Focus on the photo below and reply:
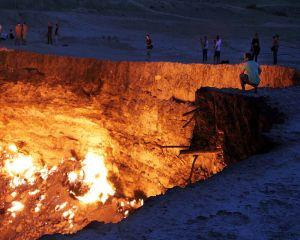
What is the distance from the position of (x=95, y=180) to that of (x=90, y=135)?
63.5 inches

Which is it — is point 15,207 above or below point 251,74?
below

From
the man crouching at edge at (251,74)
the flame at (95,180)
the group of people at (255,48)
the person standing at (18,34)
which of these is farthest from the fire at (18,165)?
the man crouching at edge at (251,74)

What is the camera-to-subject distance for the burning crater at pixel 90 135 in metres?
13.4

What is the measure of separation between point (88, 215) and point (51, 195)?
180cm

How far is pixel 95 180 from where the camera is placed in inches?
671


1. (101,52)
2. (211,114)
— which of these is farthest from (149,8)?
(211,114)

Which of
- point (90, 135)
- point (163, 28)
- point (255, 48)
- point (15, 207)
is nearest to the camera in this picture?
point (255, 48)

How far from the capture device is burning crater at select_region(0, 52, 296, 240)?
44.1 feet

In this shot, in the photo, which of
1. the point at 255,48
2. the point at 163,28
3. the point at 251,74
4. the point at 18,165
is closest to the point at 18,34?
the point at 18,165

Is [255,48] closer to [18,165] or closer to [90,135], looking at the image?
[90,135]

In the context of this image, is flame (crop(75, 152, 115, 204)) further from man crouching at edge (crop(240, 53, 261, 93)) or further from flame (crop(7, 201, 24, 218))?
man crouching at edge (crop(240, 53, 261, 93))

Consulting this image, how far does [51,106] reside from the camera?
16.6m

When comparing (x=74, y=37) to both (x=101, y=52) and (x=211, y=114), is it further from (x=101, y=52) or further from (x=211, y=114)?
(x=211, y=114)

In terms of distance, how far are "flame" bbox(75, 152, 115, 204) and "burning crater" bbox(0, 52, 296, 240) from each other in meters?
0.04
